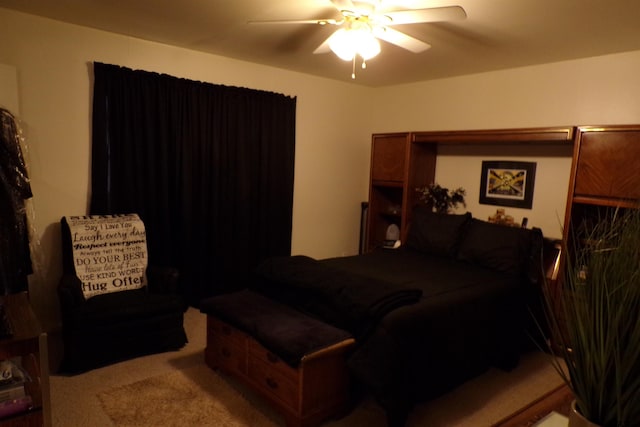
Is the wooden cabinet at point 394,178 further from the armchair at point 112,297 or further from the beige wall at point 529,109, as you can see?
the armchair at point 112,297

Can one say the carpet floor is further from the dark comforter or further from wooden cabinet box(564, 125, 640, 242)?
wooden cabinet box(564, 125, 640, 242)

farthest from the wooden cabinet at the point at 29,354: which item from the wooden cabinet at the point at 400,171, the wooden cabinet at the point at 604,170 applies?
the wooden cabinet at the point at 400,171

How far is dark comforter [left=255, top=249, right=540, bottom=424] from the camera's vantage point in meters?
2.24

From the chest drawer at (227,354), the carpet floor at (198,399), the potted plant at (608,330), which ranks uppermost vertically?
the potted plant at (608,330)

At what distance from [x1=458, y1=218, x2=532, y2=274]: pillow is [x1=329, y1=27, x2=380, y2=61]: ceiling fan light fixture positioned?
1.89m

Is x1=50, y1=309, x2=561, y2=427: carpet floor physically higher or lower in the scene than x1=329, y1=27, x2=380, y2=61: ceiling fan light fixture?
lower

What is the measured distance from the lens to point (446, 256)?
373 cm

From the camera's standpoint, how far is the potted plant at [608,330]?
0.88 metres

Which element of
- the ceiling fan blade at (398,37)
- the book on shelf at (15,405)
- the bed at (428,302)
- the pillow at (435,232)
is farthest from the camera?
the pillow at (435,232)

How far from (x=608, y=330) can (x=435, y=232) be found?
9.84 feet

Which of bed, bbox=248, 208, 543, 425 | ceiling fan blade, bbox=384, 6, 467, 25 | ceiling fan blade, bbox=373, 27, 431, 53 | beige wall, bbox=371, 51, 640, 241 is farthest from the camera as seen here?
beige wall, bbox=371, 51, 640, 241

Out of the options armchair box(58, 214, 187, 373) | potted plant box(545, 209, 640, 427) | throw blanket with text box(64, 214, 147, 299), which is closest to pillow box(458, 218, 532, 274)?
armchair box(58, 214, 187, 373)

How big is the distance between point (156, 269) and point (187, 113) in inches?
54.8

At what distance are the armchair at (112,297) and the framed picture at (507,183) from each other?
2.98m
